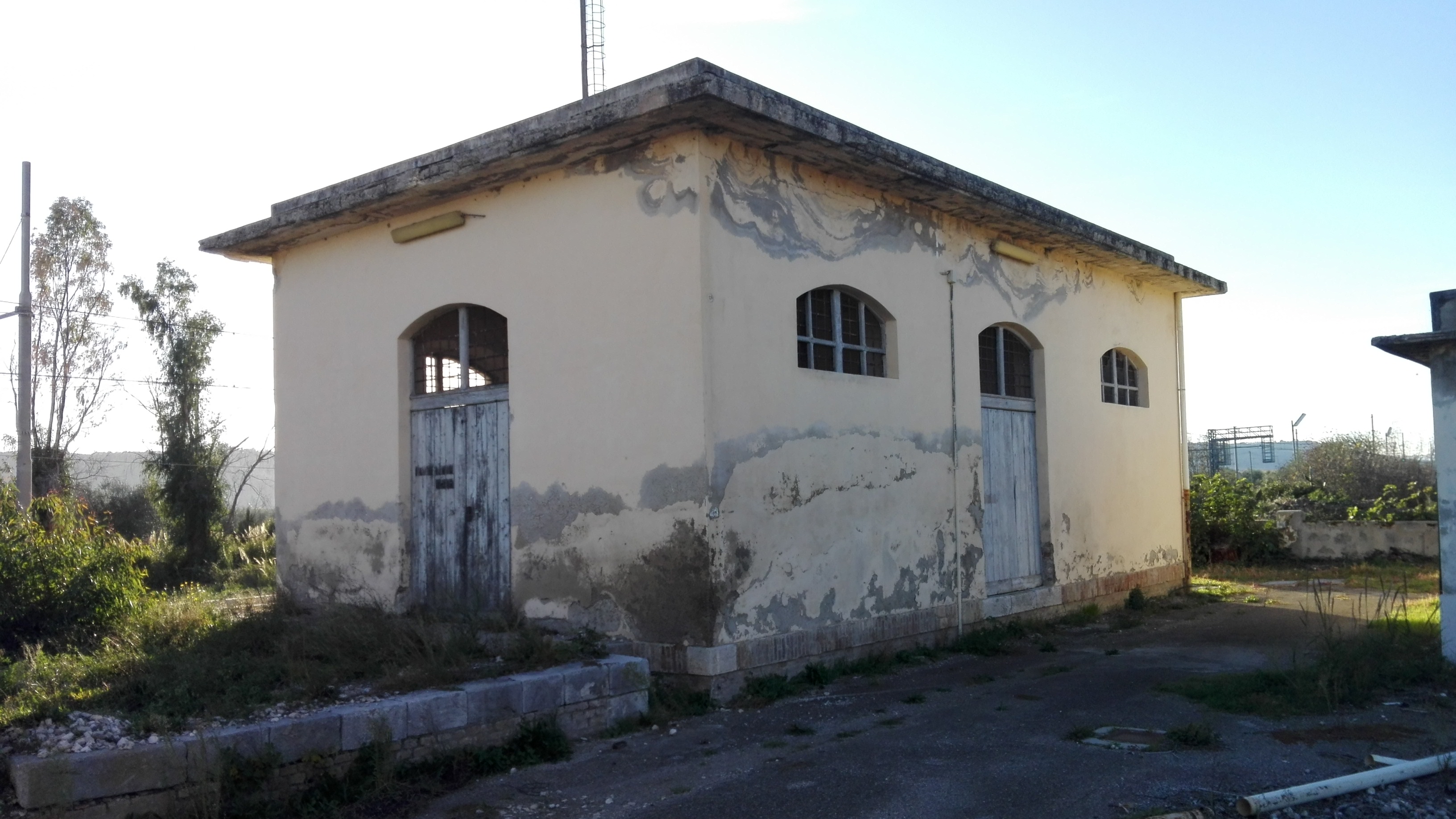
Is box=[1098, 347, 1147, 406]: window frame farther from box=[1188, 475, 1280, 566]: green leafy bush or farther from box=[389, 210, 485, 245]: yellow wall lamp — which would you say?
box=[389, 210, 485, 245]: yellow wall lamp

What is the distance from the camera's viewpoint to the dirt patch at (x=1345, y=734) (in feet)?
21.0

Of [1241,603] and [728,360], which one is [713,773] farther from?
[1241,603]

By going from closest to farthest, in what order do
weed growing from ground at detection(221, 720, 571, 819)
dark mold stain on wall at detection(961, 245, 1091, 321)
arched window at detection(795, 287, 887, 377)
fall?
weed growing from ground at detection(221, 720, 571, 819) → arched window at detection(795, 287, 887, 377) → dark mold stain on wall at detection(961, 245, 1091, 321)

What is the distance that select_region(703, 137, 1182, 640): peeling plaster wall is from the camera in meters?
→ 8.06

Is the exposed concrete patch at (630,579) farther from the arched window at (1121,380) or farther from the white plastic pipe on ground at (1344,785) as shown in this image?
the arched window at (1121,380)

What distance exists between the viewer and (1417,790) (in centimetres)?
542

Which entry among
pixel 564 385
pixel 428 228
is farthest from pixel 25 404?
pixel 564 385

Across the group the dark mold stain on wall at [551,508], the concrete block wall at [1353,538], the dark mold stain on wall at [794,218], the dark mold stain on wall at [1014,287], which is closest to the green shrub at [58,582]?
the dark mold stain on wall at [551,508]

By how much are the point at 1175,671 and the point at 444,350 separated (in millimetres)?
6901

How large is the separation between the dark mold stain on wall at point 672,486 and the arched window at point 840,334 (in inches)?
60.9

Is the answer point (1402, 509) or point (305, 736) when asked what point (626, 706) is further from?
point (1402, 509)

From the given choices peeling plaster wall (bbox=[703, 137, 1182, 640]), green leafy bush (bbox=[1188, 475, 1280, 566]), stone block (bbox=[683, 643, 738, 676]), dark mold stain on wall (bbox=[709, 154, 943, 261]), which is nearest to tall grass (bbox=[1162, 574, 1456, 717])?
peeling plaster wall (bbox=[703, 137, 1182, 640])

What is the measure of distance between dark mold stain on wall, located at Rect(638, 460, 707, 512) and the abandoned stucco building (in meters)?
0.03

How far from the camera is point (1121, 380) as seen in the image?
540 inches
